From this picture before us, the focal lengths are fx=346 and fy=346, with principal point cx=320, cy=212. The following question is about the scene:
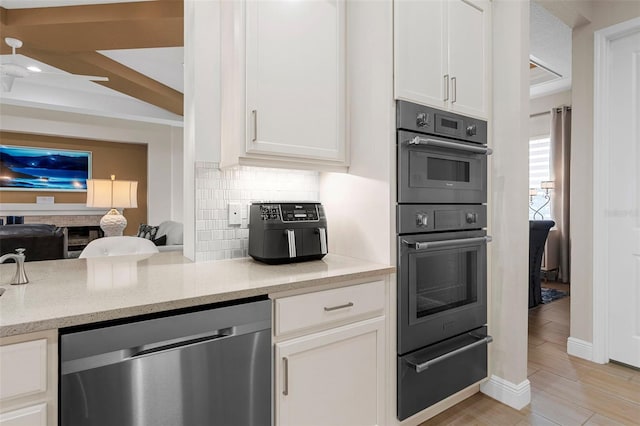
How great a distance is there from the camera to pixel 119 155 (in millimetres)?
6637

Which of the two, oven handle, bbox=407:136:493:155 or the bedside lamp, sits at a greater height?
oven handle, bbox=407:136:493:155

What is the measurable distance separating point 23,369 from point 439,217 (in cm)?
162

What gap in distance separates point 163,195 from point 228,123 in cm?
571

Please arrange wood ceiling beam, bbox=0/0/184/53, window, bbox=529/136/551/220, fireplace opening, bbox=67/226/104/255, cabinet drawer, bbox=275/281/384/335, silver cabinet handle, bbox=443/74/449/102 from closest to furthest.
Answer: cabinet drawer, bbox=275/281/384/335 < silver cabinet handle, bbox=443/74/449/102 < wood ceiling beam, bbox=0/0/184/53 < window, bbox=529/136/551/220 < fireplace opening, bbox=67/226/104/255

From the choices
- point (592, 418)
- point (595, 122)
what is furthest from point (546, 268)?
point (592, 418)

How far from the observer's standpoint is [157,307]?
994 millimetres

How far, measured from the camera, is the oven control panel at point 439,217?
160cm

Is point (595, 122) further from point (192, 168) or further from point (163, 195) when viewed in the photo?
point (163, 195)

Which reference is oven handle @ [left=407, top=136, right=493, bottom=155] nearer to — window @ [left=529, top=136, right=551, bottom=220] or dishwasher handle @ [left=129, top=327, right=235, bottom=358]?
dishwasher handle @ [left=129, top=327, right=235, bottom=358]

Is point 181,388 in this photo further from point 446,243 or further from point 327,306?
point 446,243

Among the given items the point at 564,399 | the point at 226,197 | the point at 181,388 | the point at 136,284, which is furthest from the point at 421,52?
the point at 564,399

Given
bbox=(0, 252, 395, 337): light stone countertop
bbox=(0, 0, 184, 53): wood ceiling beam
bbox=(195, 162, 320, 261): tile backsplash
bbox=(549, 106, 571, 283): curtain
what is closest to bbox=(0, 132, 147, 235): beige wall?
bbox=(0, 0, 184, 53): wood ceiling beam

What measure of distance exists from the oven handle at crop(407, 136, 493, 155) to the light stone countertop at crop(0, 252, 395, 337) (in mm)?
591

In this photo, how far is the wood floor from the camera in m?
1.78
